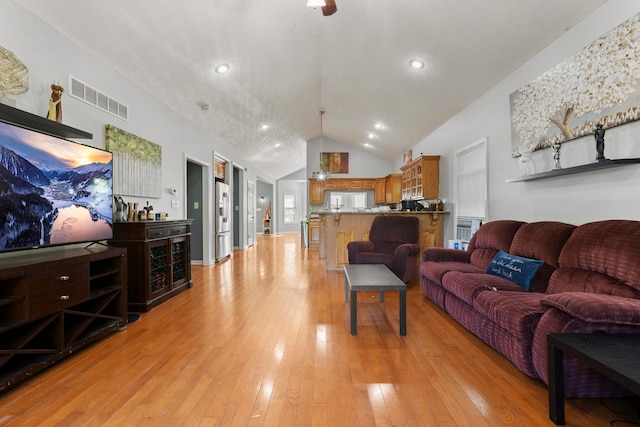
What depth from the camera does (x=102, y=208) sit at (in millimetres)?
2766

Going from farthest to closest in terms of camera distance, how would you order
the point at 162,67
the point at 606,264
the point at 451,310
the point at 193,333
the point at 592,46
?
the point at 162,67 < the point at 451,310 < the point at 193,333 < the point at 592,46 < the point at 606,264

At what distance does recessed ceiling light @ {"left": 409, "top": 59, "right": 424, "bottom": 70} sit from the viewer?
371 cm

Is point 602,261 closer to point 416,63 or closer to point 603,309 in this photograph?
point 603,309

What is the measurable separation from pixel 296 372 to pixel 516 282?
6.37ft

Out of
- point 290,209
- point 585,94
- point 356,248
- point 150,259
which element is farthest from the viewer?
point 290,209

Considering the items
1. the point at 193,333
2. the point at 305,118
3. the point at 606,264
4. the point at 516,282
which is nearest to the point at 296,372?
the point at 193,333

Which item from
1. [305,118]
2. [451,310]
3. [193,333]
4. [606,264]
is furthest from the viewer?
[305,118]

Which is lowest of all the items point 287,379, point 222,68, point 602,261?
point 287,379

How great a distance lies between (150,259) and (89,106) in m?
1.71

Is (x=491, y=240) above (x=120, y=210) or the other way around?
the other way around

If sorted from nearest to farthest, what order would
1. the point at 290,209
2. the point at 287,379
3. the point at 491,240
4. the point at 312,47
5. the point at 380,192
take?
1. the point at 287,379
2. the point at 491,240
3. the point at 312,47
4. the point at 380,192
5. the point at 290,209

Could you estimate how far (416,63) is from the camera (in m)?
3.76

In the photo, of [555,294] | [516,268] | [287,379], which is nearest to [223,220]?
[287,379]

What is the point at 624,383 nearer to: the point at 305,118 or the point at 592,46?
the point at 592,46
